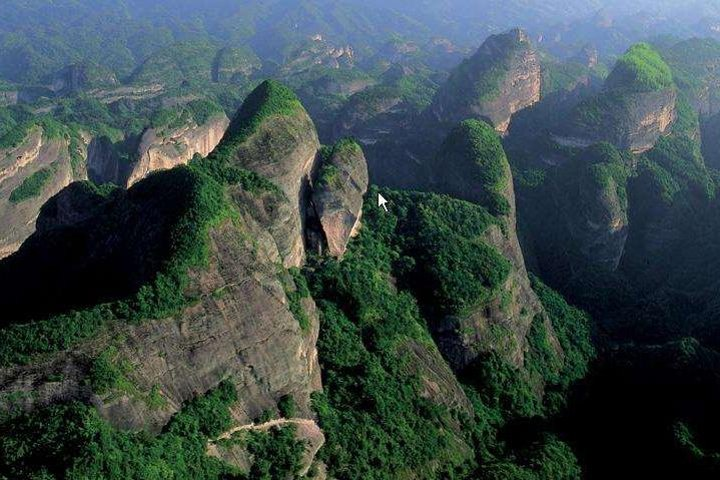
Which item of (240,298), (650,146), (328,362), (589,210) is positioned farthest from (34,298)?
(650,146)

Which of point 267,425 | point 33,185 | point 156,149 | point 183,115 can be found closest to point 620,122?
point 156,149

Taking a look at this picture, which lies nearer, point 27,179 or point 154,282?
point 154,282

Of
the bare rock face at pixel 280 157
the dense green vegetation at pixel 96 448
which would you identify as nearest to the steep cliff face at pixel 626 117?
the bare rock face at pixel 280 157

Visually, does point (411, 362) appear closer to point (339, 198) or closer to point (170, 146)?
point (339, 198)

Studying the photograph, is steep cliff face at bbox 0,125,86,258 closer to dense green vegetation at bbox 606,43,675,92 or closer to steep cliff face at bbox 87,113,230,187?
steep cliff face at bbox 87,113,230,187

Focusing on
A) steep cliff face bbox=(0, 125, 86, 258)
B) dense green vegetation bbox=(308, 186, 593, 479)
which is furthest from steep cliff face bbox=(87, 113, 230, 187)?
dense green vegetation bbox=(308, 186, 593, 479)

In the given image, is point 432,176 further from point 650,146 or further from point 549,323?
point 650,146
